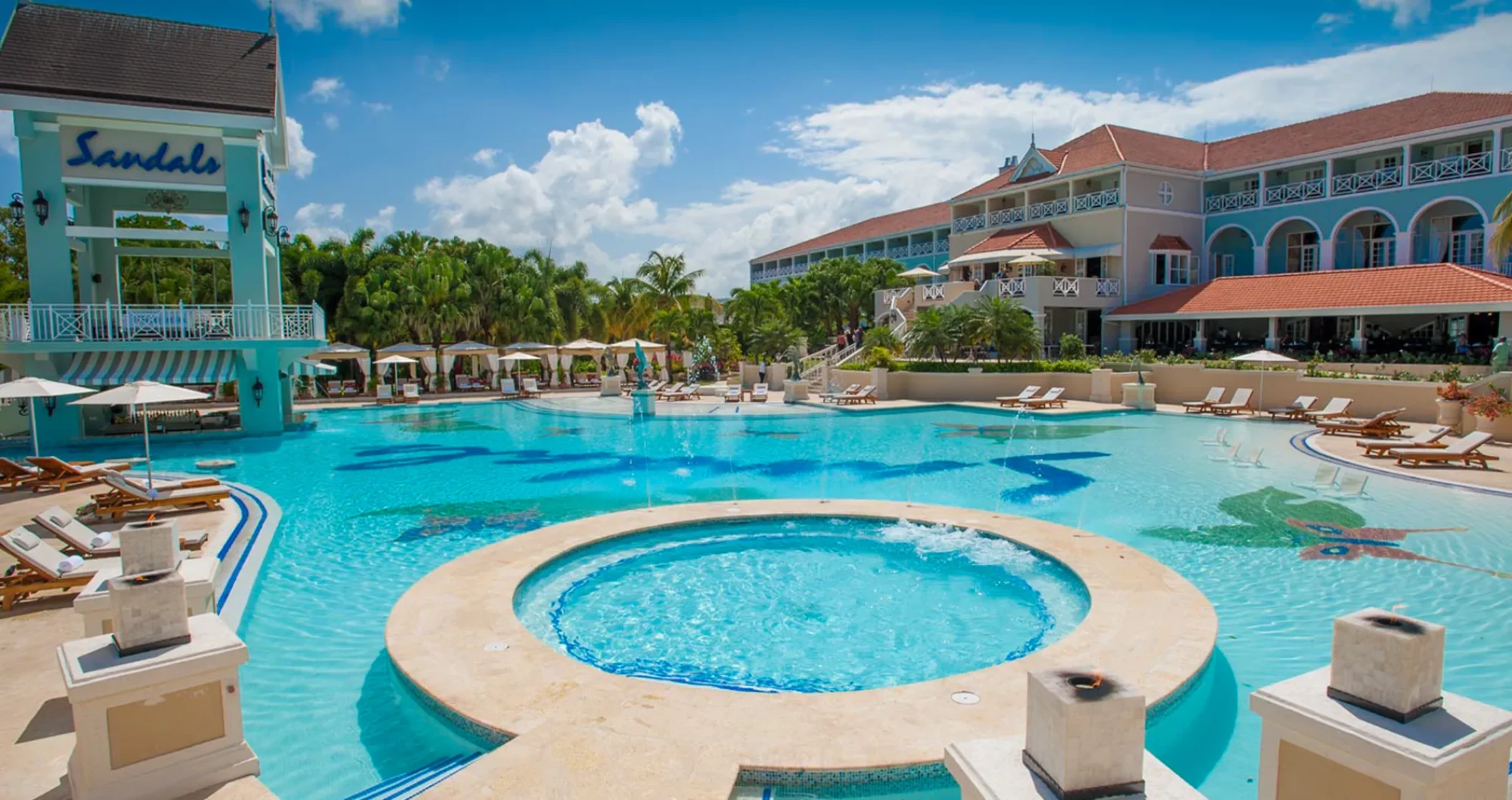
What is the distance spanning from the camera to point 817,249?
2489 inches

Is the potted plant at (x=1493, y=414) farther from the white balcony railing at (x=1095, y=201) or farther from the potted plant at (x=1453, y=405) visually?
the white balcony railing at (x=1095, y=201)

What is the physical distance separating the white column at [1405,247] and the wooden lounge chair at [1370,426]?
1562 centimetres

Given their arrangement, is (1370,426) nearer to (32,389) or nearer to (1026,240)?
(1026,240)

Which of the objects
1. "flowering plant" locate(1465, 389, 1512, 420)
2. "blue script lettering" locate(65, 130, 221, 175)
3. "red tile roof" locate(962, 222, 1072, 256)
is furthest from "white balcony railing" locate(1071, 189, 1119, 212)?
"blue script lettering" locate(65, 130, 221, 175)

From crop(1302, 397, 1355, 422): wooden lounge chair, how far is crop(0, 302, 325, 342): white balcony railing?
26.6 m

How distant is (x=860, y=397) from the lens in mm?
27891

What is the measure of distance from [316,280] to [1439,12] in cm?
4501

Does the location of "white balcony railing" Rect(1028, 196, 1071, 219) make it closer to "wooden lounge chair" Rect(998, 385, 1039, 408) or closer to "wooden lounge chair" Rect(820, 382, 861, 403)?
"wooden lounge chair" Rect(998, 385, 1039, 408)

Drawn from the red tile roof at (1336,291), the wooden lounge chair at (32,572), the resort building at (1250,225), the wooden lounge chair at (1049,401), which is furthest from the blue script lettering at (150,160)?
the red tile roof at (1336,291)

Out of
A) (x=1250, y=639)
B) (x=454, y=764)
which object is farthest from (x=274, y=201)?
(x=1250, y=639)

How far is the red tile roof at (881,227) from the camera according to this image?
2082 inches

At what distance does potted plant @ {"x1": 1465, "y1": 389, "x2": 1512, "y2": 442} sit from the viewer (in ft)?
54.7

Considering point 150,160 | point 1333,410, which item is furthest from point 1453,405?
point 150,160

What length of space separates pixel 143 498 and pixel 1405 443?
2150cm
